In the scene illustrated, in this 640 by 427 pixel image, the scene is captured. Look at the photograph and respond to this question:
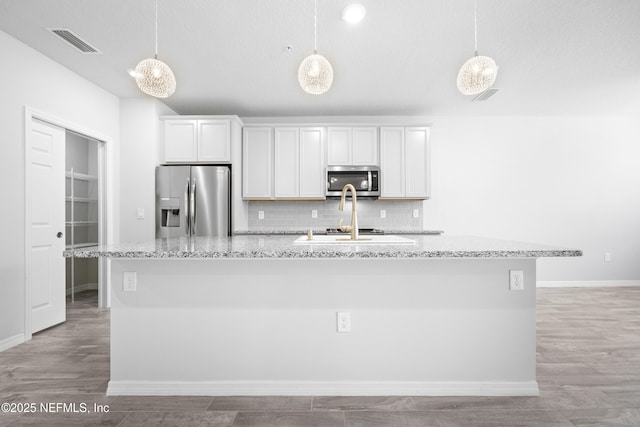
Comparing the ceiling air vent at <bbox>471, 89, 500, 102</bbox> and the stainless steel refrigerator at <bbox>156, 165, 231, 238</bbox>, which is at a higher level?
the ceiling air vent at <bbox>471, 89, 500, 102</bbox>

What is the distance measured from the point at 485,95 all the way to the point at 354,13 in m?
2.53

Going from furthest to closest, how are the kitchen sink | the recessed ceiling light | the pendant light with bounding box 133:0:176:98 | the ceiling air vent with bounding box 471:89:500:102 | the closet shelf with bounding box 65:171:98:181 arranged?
the closet shelf with bounding box 65:171:98:181, the ceiling air vent with bounding box 471:89:500:102, the recessed ceiling light, the kitchen sink, the pendant light with bounding box 133:0:176:98

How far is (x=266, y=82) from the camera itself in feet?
13.1

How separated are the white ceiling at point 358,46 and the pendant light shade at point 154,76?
2.28 feet

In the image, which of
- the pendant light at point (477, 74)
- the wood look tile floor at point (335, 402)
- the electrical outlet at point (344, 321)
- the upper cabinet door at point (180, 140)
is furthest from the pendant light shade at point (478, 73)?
the upper cabinet door at point (180, 140)

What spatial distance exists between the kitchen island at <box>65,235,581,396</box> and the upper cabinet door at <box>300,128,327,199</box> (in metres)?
2.86

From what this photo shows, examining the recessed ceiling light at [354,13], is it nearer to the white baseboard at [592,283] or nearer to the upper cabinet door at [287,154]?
the upper cabinet door at [287,154]

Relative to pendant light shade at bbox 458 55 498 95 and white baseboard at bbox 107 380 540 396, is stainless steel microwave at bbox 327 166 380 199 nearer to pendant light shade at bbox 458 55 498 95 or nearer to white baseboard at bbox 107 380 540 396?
pendant light shade at bbox 458 55 498 95

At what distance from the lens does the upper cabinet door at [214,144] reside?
461 centimetres

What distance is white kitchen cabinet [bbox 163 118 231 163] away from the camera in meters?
4.59

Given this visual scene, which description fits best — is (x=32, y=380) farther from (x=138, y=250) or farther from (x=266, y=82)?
(x=266, y=82)

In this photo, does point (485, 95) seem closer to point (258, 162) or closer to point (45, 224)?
point (258, 162)

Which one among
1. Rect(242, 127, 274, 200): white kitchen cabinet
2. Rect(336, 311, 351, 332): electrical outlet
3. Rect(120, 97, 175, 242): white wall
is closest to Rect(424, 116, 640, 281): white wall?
Rect(242, 127, 274, 200): white kitchen cabinet

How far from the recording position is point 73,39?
302 cm
